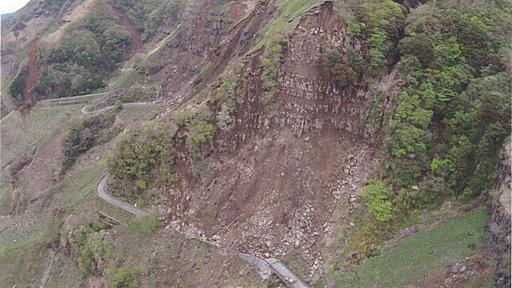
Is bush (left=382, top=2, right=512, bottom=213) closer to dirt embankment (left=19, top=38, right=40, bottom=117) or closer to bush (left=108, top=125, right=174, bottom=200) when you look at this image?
bush (left=108, top=125, right=174, bottom=200)

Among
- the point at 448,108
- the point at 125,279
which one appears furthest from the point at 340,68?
the point at 125,279

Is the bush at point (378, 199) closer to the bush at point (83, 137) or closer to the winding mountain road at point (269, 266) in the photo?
the winding mountain road at point (269, 266)

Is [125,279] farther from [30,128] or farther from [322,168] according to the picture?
[30,128]

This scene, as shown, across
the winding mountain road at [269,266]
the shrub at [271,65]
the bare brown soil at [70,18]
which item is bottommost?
the winding mountain road at [269,266]

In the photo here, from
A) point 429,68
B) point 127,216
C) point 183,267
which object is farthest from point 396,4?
point 127,216

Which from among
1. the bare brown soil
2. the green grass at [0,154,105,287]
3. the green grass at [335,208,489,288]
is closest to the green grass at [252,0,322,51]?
the green grass at [335,208,489,288]

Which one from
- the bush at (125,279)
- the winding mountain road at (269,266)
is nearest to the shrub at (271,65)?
the winding mountain road at (269,266)
